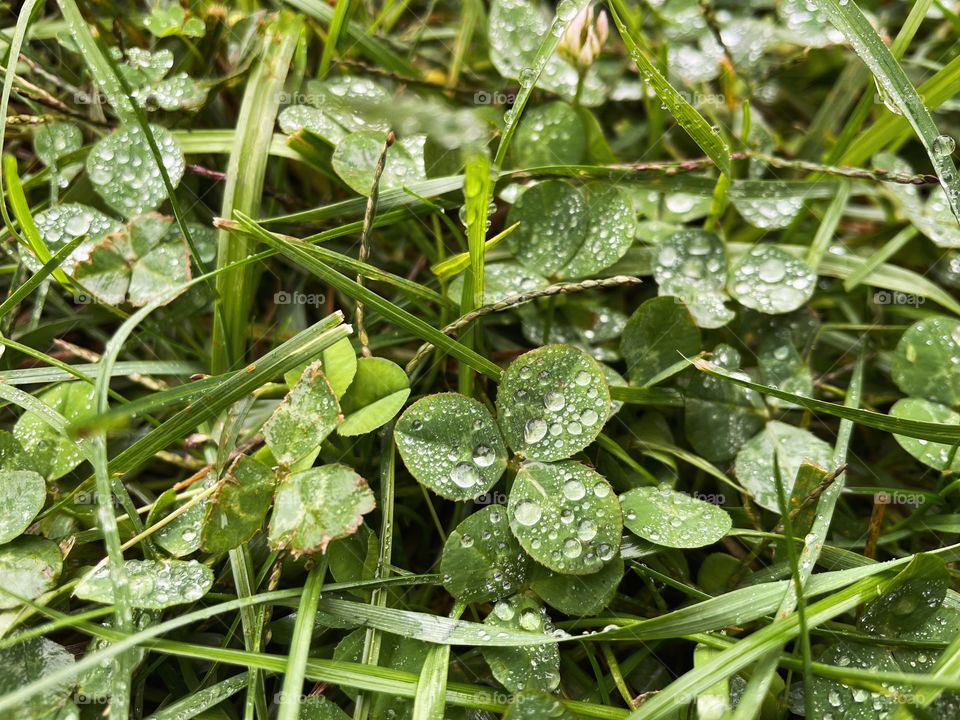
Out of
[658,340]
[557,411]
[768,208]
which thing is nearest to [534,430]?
[557,411]

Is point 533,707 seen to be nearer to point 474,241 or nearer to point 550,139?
point 474,241

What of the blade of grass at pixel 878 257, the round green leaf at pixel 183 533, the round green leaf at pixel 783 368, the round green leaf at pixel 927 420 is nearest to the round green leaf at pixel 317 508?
the round green leaf at pixel 183 533

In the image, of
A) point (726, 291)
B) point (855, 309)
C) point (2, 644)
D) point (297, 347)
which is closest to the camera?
point (2, 644)

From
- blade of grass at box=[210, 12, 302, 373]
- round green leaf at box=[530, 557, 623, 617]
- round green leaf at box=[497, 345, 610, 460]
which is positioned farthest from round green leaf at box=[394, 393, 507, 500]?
blade of grass at box=[210, 12, 302, 373]

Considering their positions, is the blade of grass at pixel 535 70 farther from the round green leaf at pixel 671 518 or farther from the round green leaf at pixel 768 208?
the round green leaf at pixel 671 518

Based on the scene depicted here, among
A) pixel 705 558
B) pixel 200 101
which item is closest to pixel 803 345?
pixel 705 558

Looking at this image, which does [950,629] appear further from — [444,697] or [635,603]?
[444,697]
